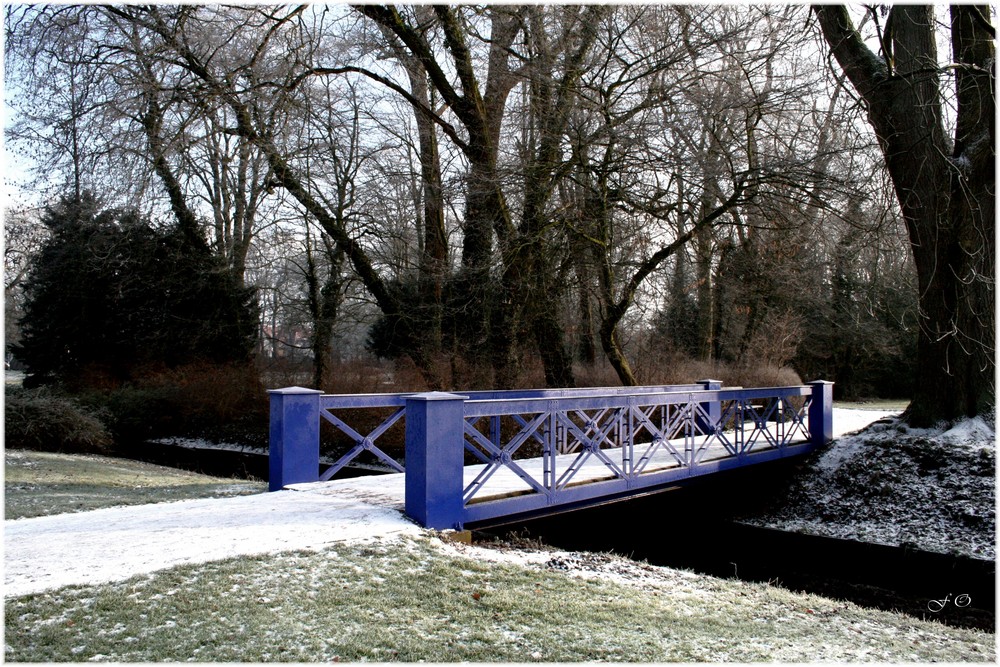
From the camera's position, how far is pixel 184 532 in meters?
5.95

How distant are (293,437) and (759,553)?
619cm

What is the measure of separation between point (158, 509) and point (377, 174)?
12.9 meters

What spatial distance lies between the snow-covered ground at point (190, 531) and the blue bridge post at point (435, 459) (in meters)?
0.22

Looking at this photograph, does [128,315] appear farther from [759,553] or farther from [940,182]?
[940,182]

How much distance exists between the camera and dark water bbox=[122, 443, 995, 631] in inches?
328

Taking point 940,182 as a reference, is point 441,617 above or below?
below

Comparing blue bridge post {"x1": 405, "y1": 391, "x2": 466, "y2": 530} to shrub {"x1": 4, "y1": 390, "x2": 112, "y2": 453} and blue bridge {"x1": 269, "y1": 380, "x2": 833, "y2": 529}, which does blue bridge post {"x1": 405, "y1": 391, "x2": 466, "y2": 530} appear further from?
shrub {"x1": 4, "y1": 390, "x2": 112, "y2": 453}

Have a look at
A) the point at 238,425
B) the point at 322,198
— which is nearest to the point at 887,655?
the point at 322,198

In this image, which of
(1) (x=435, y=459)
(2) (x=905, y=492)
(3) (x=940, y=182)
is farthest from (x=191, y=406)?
(3) (x=940, y=182)

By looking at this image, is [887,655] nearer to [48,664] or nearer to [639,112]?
[48,664]

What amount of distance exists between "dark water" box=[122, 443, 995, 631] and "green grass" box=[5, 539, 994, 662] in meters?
2.11

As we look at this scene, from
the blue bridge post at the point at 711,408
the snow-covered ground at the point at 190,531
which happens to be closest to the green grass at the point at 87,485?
the snow-covered ground at the point at 190,531

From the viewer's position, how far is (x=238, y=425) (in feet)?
69.7

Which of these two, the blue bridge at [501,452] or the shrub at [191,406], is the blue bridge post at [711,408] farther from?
the shrub at [191,406]
